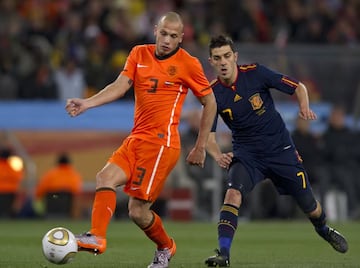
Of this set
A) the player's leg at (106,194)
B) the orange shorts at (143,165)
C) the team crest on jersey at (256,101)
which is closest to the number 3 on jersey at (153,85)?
the orange shorts at (143,165)

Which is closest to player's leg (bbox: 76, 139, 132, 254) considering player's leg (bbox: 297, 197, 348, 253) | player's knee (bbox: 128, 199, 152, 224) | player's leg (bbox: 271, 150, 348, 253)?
player's knee (bbox: 128, 199, 152, 224)

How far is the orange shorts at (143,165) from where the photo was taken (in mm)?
10438

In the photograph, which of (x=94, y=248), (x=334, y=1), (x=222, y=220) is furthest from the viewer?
(x=334, y=1)

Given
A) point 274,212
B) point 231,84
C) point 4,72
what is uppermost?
point 231,84

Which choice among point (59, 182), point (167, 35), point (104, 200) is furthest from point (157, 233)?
point (59, 182)

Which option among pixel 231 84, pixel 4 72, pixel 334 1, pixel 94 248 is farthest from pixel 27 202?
pixel 94 248

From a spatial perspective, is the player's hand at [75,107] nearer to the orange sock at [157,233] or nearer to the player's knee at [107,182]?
the player's knee at [107,182]

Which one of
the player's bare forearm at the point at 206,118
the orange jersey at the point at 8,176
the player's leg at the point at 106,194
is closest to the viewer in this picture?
the player's leg at the point at 106,194

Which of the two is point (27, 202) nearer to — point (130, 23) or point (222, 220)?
point (130, 23)

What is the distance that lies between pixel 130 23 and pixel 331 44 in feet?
14.8

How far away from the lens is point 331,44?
2567 centimetres

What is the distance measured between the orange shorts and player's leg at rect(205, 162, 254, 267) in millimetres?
1013

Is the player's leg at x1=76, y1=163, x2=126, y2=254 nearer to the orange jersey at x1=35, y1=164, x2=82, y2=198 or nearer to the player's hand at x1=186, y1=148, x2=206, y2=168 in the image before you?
the player's hand at x1=186, y1=148, x2=206, y2=168

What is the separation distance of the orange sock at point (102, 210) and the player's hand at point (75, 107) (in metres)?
0.89
